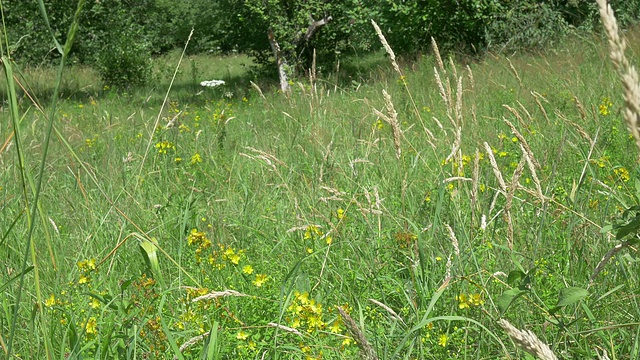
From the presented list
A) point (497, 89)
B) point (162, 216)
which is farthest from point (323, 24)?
point (162, 216)

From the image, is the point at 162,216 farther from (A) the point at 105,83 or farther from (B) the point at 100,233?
(A) the point at 105,83

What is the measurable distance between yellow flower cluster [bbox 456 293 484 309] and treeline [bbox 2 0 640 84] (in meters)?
8.13

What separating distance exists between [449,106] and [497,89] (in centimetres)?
350

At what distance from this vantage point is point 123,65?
530 inches

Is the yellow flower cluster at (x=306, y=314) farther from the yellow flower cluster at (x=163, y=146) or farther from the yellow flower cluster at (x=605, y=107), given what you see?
the yellow flower cluster at (x=605, y=107)

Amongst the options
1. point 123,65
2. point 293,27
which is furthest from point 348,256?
point 123,65

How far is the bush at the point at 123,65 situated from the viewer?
43.7ft

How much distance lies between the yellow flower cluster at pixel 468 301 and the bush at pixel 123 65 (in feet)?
40.7

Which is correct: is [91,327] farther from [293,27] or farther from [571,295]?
[293,27]

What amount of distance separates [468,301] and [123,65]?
42.5 ft

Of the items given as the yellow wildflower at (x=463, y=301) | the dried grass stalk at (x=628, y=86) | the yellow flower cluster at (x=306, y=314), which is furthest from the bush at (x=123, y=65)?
the dried grass stalk at (x=628, y=86)

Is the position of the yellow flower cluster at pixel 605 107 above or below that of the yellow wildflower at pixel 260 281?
below

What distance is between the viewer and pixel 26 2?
39.1ft

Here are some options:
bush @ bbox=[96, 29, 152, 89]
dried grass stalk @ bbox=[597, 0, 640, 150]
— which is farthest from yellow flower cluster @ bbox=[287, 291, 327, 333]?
bush @ bbox=[96, 29, 152, 89]
